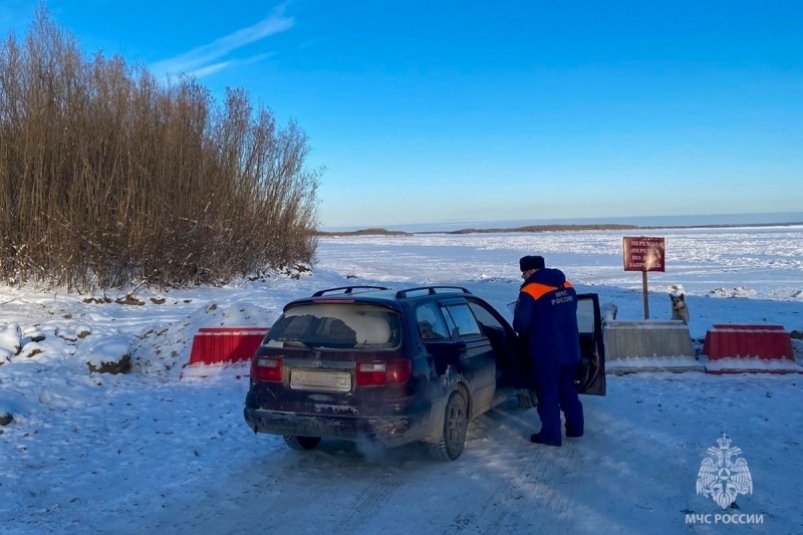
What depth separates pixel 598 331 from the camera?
25.4ft

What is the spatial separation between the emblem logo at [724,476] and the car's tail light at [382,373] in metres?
2.43

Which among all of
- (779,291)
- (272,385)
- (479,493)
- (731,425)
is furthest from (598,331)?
(779,291)

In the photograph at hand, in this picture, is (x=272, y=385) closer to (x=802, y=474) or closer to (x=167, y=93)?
(x=802, y=474)

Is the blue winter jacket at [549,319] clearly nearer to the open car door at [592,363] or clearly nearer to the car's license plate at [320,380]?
the open car door at [592,363]

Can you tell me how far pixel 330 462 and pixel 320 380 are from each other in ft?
3.04

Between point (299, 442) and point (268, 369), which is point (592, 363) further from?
point (268, 369)

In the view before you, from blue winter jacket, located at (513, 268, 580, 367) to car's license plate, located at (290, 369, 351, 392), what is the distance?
6.39ft

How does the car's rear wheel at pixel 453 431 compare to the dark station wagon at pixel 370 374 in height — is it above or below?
below

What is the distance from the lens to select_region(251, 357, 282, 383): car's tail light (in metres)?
5.95

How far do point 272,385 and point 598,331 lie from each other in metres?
3.75

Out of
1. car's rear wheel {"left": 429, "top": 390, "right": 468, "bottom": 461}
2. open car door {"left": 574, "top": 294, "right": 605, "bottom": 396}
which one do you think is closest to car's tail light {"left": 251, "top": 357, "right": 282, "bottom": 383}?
car's rear wheel {"left": 429, "top": 390, "right": 468, "bottom": 461}

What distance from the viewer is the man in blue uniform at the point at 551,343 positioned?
661 centimetres

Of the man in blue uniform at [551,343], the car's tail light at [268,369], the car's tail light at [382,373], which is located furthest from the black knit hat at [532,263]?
the car's tail light at [268,369]

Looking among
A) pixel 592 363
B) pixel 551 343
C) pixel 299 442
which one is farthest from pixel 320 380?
pixel 592 363
